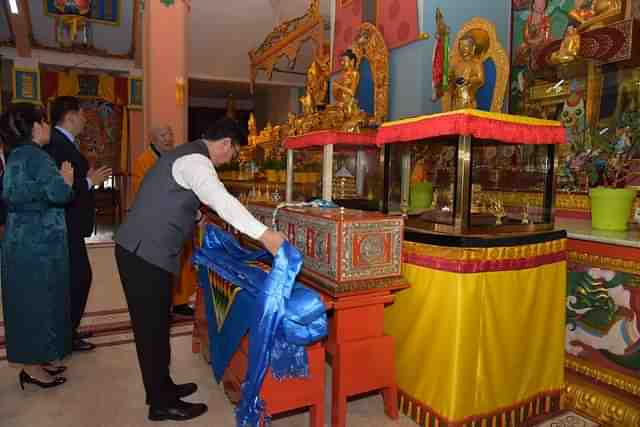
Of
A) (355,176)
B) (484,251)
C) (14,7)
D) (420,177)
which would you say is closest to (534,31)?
(420,177)

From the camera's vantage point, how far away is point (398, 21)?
12.1ft

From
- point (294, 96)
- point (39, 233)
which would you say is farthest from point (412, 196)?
point (294, 96)

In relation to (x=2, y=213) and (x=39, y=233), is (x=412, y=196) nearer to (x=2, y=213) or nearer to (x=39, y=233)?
(x=39, y=233)

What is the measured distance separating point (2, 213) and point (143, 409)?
59.0 inches

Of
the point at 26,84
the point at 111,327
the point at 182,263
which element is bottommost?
the point at 111,327

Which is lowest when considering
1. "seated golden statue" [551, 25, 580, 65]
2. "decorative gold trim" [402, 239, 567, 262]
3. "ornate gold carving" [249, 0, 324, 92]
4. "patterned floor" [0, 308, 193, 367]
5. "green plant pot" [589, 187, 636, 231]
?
"patterned floor" [0, 308, 193, 367]

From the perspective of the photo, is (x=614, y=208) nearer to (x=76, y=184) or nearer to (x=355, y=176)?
(x=355, y=176)

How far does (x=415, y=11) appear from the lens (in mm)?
3514

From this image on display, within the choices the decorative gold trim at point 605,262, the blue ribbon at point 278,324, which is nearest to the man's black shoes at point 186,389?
the blue ribbon at point 278,324

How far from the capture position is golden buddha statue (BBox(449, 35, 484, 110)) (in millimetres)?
2541

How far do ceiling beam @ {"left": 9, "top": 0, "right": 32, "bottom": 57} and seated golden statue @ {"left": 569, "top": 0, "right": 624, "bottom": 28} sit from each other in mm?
8563

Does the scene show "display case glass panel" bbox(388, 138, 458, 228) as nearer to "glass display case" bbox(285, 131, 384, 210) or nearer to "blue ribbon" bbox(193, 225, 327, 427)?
"glass display case" bbox(285, 131, 384, 210)

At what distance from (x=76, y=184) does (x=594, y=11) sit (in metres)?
3.43

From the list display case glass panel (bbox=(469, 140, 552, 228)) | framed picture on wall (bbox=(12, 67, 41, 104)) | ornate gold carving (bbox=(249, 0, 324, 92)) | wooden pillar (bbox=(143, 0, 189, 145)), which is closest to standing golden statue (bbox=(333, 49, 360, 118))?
display case glass panel (bbox=(469, 140, 552, 228))
